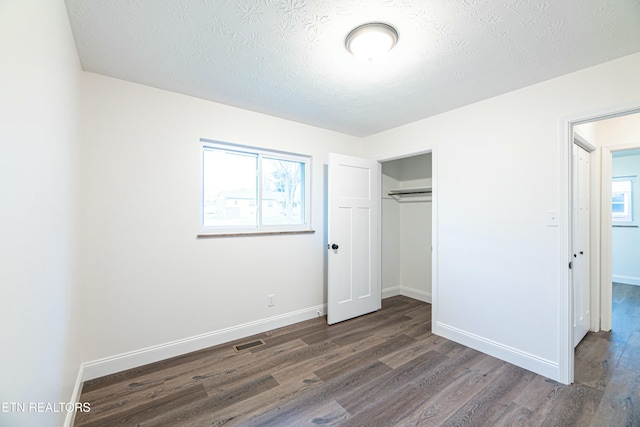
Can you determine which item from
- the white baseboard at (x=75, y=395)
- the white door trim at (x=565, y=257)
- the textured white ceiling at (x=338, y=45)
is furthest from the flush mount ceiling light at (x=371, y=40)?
the white baseboard at (x=75, y=395)

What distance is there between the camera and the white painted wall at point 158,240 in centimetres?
210

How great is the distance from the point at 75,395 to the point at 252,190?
212 centimetres

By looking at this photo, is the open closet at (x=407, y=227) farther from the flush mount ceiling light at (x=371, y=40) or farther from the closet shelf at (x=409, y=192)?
the flush mount ceiling light at (x=371, y=40)

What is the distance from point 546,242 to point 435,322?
1.36 m

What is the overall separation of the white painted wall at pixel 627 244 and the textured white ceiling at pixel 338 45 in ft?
15.7

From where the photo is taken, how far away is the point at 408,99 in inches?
100

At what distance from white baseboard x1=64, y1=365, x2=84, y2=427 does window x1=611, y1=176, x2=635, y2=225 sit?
788 centimetres

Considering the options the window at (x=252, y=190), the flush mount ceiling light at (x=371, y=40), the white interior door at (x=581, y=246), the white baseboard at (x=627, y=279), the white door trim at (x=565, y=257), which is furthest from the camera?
the white baseboard at (x=627, y=279)

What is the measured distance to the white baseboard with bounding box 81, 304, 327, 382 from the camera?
6.90ft

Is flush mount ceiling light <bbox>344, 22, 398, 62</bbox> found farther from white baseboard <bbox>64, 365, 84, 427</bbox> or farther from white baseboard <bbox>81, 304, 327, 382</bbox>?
white baseboard <bbox>64, 365, 84, 427</bbox>

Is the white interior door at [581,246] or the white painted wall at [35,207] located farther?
the white interior door at [581,246]

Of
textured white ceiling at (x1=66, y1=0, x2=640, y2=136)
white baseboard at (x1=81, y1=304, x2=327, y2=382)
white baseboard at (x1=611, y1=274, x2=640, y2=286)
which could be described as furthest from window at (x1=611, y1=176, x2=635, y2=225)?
white baseboard at (x1=81, y1=304, x2=327, y2=382)

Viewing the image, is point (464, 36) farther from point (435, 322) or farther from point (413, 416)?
point (435, 322)

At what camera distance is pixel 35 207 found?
3.50ft
